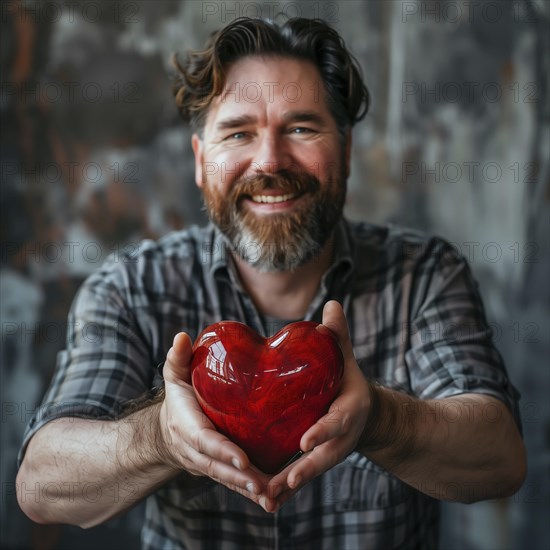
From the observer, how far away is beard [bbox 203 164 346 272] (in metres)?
1.07

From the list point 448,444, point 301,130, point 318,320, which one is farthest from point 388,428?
point 301,130

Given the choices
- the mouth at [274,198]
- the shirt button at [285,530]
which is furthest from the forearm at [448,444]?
the mouth at [274,198]

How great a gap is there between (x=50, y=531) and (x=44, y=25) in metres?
1.24

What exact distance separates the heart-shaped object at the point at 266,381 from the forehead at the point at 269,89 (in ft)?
1.56

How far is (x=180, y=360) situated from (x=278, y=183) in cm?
46

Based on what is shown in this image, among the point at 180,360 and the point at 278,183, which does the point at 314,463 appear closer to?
the point at 180,360

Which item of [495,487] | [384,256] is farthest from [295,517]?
[384,256]

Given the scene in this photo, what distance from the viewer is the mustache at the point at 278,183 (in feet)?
3.42

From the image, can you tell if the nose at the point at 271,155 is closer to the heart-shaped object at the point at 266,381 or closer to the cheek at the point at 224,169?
the cheek at the point at 224,169

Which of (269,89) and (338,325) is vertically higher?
(269,89)

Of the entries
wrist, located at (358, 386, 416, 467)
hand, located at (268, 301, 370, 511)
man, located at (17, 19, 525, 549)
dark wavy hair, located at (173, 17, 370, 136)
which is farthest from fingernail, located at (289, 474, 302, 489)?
dark wavy hair, located at (173, 17, 370, 136)

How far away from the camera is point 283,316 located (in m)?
1.14

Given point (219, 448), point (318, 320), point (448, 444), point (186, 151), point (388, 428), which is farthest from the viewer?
point (186, 151)

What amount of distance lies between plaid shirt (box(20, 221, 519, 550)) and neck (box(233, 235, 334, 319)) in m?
0.02
